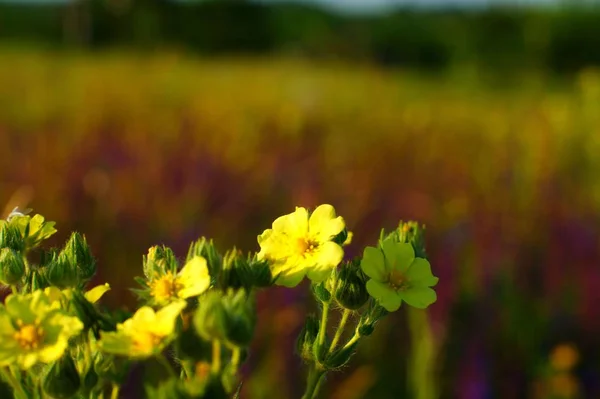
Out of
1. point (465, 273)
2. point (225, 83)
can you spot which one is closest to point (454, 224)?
point (465, 273)

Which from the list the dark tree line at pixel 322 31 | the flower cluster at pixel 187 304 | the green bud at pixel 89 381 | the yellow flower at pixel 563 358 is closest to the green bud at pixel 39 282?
the flower cluster at pixel 187 304

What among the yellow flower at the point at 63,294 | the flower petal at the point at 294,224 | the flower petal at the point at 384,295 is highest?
the flower petal at the point at 294,224

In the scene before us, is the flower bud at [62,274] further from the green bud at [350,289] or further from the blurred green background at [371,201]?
the blurred green background at [371,201]

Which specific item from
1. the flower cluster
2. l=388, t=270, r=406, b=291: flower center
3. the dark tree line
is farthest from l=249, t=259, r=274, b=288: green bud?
the dark tree line

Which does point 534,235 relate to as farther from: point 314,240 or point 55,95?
point 55,95

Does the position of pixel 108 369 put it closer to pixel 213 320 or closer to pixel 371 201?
pixel 213 320

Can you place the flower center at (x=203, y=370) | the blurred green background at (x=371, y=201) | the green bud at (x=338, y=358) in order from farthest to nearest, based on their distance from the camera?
the blurred green background at (x=371, y=201) < the green bud at (x=338, y=358) < the flower center at (x=203, y=370)
